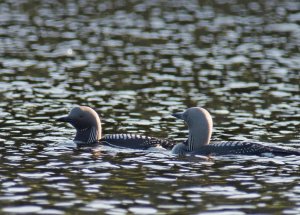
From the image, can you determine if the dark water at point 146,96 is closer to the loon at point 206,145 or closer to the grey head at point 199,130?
the loon at point 206,145

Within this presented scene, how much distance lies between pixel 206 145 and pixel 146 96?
6.45 meters

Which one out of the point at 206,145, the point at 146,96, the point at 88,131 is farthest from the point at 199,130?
the point at 146,96

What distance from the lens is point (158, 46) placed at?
31922 mm

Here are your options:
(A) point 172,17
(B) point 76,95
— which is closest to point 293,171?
(B) point 76,95

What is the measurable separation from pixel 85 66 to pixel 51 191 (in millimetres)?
14660

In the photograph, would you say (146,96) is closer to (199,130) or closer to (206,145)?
(199,130)

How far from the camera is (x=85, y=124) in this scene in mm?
17781

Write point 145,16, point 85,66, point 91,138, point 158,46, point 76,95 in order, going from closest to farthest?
1. point 91,138
2. point 76,95
3. point 85,66
4. point 158,46
5. point 145,16

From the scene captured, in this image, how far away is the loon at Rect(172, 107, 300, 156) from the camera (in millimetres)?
15844

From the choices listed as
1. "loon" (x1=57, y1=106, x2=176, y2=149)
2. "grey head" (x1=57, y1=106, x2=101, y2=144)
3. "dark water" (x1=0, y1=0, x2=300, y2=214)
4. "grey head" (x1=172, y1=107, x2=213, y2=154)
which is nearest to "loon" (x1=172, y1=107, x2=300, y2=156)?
"grey head" (x1=172, y1=107, x2=213, y2=154)

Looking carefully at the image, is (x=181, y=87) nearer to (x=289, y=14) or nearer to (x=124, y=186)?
(x=124, y=186)

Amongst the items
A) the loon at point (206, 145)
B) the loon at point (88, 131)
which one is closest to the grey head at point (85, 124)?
the loon at point (88, 131)

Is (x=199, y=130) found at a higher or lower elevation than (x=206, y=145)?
higher

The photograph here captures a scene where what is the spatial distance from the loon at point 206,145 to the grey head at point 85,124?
1615mm
